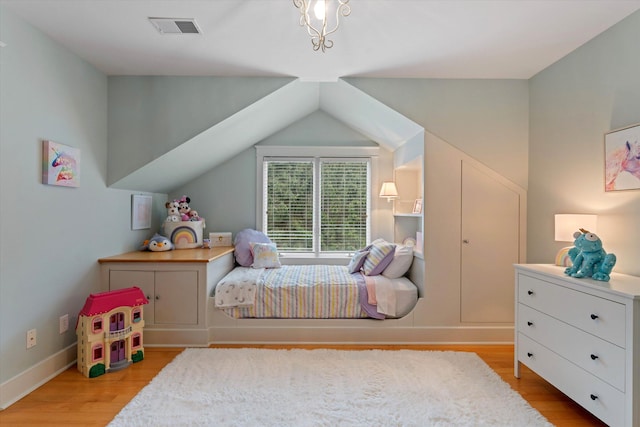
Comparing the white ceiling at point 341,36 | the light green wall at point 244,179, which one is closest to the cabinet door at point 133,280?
the light green wall at point 244,179

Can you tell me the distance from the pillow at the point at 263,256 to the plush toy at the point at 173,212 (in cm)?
89

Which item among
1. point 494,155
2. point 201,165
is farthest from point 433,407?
point 201,165

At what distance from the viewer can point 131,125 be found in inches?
123

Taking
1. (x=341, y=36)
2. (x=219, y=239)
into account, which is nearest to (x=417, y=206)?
(x=341, y=36)

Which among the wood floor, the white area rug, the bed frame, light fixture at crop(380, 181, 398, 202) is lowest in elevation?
the wood floor

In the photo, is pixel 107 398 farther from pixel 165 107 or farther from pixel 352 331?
pixel 165 107

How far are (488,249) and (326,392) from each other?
1.94 m

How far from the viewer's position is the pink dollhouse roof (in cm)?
244

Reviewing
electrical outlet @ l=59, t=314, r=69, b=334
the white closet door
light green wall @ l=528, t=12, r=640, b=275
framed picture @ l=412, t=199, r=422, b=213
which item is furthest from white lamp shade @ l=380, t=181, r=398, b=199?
electrical outlet @ l=59, t=314, r=69, b=334

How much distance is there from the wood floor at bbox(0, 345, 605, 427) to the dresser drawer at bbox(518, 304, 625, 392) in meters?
0.36

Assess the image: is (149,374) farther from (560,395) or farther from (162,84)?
(560,395)

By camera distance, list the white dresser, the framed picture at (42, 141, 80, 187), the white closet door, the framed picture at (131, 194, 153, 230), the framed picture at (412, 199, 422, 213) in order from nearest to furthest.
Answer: the white dresser < the framed picture at (42, 141, 80, 187) < the white closet door < the framed picture at (131, 194, 153, 230) < the framed picture at (412, 199, 422, 213)

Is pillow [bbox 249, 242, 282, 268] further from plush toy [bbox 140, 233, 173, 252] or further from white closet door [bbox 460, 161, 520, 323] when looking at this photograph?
white closet door [bbox 460, 161, 520, 323]

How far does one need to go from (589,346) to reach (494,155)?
182 cm
